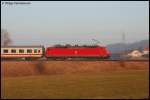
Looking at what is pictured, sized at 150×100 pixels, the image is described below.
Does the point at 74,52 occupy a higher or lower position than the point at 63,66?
higher

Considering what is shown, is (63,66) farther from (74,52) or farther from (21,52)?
(21,52)

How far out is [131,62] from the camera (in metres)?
51.9

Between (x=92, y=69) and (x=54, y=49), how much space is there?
10563 millimetres

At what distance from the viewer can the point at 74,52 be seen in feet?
192

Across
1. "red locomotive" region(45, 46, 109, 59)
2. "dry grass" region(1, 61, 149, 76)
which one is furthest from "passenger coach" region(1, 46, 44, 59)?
"dry grass" region(1, 61, 149, 76)

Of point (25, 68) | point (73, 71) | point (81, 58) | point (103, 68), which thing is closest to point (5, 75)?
point (25, 68)

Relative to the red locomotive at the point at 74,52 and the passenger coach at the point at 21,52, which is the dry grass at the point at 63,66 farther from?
the passenger coach at the point at 21,52

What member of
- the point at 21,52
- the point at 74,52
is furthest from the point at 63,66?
the point at 21,52

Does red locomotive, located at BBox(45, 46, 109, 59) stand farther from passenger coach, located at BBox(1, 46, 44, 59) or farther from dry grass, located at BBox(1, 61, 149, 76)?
dry grass, located at BBox(1, 61, 149, 76)

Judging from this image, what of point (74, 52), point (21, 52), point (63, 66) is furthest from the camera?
point (21, 52)

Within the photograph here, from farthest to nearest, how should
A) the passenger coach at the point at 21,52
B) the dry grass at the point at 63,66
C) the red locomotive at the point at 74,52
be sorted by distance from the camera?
1. the passenger coach at the point at 21,52
2. the red locomotive at the point at 74,52
3. the dry grass at the point at 63,66

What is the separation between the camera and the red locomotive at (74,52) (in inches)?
2284

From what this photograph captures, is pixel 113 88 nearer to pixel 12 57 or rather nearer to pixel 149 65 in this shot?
pixel 149 65

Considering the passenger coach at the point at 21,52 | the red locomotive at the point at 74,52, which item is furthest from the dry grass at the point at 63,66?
the passenger coach at the point at 21,52
